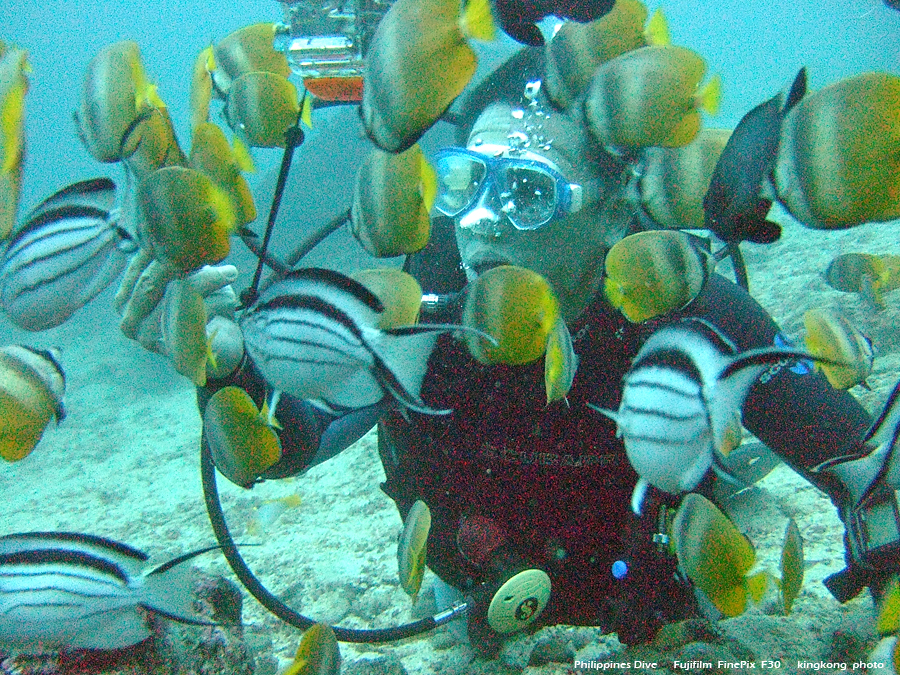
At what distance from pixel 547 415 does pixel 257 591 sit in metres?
1.87

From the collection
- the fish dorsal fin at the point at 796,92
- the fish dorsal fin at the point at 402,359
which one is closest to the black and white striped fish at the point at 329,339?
the fish dorsal fin at the point at 402,359

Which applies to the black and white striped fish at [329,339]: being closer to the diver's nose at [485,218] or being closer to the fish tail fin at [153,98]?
the fish tail fin at [153,98]

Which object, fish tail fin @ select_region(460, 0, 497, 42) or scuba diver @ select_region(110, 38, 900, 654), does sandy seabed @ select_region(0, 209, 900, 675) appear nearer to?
scuba diver @ select_region(110, 38, 900, 654)

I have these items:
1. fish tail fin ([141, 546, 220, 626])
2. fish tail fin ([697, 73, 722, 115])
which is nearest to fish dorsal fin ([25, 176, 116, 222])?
fish tail fin ([141, 546, 220, 626])

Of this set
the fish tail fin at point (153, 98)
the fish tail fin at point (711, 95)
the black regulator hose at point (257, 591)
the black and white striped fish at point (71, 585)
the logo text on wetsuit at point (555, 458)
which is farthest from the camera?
the black regulator hose at point (257, 591)

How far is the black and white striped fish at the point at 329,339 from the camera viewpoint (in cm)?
122

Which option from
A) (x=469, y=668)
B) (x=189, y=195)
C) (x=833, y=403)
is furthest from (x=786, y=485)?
(x=189, y=195)

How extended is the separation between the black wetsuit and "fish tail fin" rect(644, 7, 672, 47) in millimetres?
1059

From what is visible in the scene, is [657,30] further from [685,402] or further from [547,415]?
[547,415]

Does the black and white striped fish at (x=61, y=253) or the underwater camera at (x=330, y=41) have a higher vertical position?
the underwater camera at (x=330, y=41)

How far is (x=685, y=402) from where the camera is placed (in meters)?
1.09

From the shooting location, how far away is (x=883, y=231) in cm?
865

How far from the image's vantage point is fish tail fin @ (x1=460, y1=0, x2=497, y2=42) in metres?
1.28

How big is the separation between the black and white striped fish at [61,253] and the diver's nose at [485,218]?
4.14 ft
